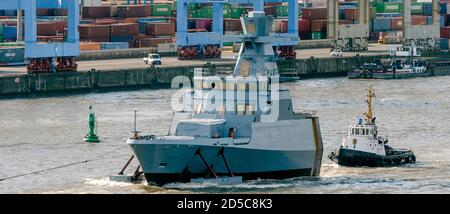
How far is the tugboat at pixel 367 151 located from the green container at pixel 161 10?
7932 centimetres

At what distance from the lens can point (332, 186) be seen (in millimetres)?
48750

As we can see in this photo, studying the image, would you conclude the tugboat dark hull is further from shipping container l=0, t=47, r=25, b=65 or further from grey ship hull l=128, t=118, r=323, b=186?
shipping container l=0, t=47, r=25, b=65

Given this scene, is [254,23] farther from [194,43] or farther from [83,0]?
[83,0]

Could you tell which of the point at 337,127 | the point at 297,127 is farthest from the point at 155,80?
the point at 297,127

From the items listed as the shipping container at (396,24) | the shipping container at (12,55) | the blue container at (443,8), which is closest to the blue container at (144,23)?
the shipping container at (12,55)

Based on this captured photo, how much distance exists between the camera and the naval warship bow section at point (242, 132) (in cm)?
4762

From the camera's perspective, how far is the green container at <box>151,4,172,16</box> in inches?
5256

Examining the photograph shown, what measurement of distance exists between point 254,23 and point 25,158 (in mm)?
11152

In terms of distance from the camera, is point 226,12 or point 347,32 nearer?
point 347,32

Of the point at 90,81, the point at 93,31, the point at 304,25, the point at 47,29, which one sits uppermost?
the point at 304,25

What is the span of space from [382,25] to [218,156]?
102 m

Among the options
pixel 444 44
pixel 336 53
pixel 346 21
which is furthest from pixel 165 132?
pixel 346 21

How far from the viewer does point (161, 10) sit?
13438 cm

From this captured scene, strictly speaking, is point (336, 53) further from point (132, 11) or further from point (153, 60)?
point (132, 11)
